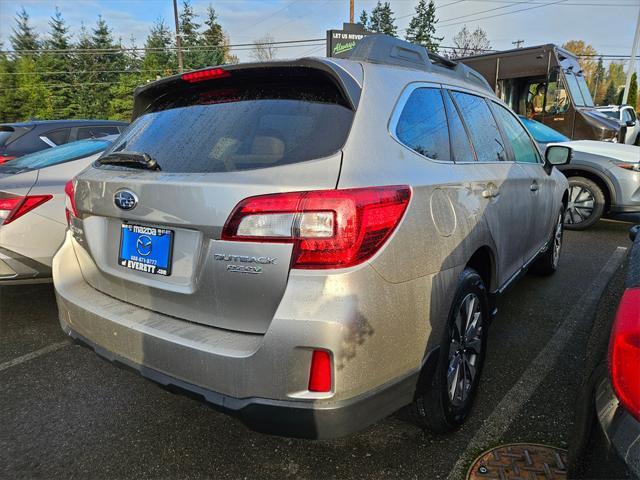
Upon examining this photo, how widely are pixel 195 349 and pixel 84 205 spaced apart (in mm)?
983

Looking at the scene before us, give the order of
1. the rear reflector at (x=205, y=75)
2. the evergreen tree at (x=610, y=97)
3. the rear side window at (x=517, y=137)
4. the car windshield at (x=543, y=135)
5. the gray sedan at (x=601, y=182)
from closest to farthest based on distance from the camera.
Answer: the rear reflector at (x=205, y=75) → the rear side window at (x=517, y=137) → the gray sedan at (x=601, y=182) → the car windshield at (x=543, y=135) → the evergreen tree at (x=610, y=97)

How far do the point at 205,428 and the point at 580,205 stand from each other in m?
6.51

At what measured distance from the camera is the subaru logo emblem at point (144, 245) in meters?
1.83

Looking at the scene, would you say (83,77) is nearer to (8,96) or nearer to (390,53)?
(8,96)

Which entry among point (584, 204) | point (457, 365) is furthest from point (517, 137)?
point (584, 204)

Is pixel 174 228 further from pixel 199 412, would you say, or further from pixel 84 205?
pixel 199 412

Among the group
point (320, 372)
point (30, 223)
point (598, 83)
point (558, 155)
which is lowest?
point (320, 372)

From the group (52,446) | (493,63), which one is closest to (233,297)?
(52,446)

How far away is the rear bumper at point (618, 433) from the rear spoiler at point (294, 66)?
49.6 inches

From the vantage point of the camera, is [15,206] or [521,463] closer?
[521,463]

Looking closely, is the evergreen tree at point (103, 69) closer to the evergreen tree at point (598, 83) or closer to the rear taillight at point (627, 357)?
the rear taillight at point (627, 357)

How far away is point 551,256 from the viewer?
451 cm

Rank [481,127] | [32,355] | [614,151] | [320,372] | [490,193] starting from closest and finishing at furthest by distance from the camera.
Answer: [320,372] < [490,193] < [481,127] < [32,355] < [614,151]

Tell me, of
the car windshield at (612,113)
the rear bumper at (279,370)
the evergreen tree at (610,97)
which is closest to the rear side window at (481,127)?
the rear bumper at (279,370)
